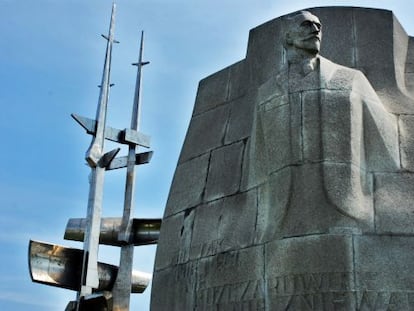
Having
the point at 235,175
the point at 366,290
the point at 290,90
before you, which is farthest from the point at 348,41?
the point at 366,290

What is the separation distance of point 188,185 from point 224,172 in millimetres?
709

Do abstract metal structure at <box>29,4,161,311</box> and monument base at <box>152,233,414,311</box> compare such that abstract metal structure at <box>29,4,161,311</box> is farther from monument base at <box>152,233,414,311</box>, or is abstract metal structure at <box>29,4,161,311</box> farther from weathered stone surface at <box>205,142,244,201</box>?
monument base at <box>152,233,414,311</box>

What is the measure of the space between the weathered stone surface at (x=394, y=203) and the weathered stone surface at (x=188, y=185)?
230cm

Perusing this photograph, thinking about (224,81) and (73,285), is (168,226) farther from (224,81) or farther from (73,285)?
(73,285)

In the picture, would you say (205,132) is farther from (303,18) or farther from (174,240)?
(303,18)

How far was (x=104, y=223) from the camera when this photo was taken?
17172 mm

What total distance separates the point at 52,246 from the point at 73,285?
926mm

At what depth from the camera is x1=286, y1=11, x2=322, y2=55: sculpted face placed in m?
6.96

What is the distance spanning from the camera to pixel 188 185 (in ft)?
27.8

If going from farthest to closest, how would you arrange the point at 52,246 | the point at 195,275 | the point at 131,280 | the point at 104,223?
the point at 104,223 < the point at 131,280 < the point at 52,246 < the point at 195,275

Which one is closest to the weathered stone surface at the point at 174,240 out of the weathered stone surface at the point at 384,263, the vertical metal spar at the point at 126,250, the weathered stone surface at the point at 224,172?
the weathered stone surface at the point at 224,172

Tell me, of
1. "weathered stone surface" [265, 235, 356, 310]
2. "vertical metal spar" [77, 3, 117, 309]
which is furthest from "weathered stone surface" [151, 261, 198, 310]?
"vertical metal spar" [77, 3, 117, 309]

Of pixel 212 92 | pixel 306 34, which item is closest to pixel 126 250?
pixel 212 92

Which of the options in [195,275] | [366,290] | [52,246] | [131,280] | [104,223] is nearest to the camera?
[366,290]
